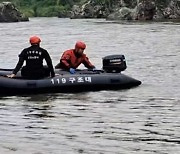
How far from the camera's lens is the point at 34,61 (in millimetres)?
14344

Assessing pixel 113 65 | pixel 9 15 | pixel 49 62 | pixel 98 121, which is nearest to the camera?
pixel 98 121

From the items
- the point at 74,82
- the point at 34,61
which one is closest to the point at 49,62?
the point at 34,61

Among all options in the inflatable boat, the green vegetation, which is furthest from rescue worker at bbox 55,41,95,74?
the green vegetation

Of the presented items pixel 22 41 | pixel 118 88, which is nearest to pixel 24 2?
pixel 22 41

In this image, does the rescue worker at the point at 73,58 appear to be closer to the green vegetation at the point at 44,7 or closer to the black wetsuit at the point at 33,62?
the black wetsuit at the point at 33,62

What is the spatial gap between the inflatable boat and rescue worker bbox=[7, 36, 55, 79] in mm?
144

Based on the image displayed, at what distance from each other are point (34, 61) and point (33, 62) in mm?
36

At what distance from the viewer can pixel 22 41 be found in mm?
37000

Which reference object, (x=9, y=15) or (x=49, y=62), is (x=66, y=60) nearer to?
(x=49, y=62)

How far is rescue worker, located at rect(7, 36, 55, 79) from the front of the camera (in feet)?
46.5

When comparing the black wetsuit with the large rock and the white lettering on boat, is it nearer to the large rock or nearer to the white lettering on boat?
the white lettering on boat

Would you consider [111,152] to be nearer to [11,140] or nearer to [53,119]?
[11,140]

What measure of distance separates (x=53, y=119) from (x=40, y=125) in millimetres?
699

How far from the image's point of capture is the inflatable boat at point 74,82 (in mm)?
14188
